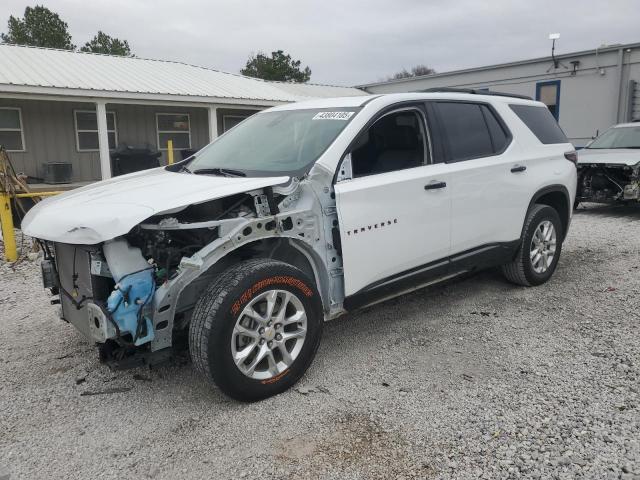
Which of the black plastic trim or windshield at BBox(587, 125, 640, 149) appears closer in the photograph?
the black plastic trim

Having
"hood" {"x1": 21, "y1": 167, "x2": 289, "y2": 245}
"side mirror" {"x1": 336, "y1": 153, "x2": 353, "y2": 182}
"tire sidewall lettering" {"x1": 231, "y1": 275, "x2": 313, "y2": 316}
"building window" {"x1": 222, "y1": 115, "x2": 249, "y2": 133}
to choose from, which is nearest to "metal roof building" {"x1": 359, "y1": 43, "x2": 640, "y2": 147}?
"building window" {"x1": 222, "y1": 115, "x2": 249, "y2": 133}

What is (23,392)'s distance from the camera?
3.48 metres

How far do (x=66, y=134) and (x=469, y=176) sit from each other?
15.0 metres

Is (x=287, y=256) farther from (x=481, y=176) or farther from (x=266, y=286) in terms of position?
(x=481, y=176)

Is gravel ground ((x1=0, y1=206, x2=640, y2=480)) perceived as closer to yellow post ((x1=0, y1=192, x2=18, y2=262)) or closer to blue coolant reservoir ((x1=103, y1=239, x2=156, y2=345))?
blue coolant reservoir ((x1=103, y1=239, x2=156, y2=345))

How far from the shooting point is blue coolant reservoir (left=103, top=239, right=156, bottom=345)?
115 inches

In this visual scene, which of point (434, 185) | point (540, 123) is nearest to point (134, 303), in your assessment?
point (434, 185)

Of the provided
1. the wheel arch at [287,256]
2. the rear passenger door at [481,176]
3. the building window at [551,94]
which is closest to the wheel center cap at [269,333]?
the wheel arch at [287,256]

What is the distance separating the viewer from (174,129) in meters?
18.2

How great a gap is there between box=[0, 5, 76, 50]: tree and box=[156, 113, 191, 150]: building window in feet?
79.3

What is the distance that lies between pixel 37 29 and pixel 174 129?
25.8 m

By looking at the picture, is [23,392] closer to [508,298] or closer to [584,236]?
[508,298]

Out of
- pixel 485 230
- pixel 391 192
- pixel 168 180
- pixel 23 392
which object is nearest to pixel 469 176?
pixel 485 230

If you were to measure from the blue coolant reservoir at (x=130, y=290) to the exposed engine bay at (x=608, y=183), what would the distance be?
909 cm
